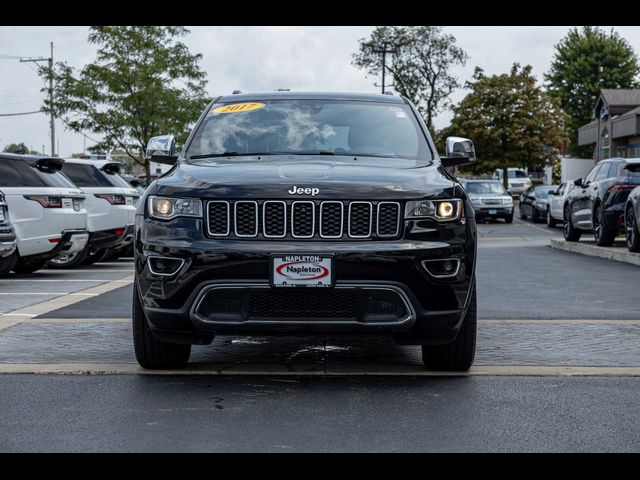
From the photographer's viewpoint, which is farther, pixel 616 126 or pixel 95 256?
pixel 616 126

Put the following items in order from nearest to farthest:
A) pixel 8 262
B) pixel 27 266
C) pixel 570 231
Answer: pixel 8 262 → pixel 27 266 → pixel 570 231

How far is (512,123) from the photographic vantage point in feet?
Answer: 237

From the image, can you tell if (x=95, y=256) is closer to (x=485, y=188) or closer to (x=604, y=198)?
(x=604, y=198)

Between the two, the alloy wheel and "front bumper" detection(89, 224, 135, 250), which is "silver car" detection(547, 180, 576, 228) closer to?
the alloy wheel

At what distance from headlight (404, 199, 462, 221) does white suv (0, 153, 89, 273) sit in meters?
9.02

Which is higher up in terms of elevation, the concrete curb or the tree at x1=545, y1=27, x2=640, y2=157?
the tree at x1=545, y1=27, x2=640, y2=157

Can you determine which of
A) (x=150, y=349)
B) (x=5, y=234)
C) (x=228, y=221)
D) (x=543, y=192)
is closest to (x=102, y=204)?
(x=5, y=234)

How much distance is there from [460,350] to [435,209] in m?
0.97

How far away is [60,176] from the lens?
15242 mm

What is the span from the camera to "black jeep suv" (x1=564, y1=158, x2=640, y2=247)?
20.0 m

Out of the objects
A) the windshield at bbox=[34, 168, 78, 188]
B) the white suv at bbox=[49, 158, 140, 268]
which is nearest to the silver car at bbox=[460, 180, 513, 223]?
the white suv at bbox=[49, 158, 140, 268]

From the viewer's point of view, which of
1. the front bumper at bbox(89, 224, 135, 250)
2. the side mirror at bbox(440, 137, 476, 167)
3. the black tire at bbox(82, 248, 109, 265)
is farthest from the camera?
the black tire at bbox(82, 248, 109, 265)
